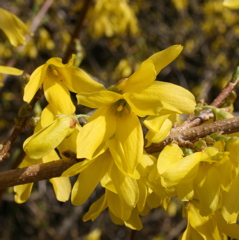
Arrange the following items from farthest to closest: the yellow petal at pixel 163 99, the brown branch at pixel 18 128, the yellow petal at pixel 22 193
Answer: the yellow petal at pixel 22 193 < the brown branch at pixel 18 128 < the yellow petal at pixel 163 99

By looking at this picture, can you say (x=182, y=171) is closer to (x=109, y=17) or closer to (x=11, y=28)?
(x=11, y=28)

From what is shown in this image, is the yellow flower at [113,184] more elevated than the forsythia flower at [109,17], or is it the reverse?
the yellow flower at [113,184]

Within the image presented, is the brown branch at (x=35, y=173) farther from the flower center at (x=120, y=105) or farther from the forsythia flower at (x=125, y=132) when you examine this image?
the flower center at (x=120, y=105)

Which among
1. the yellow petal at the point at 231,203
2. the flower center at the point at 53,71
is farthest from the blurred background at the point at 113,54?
the yellow petal at the point at 231,203

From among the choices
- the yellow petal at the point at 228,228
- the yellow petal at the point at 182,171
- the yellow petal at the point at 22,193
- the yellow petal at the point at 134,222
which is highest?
the yellow petal at the point at 182,171

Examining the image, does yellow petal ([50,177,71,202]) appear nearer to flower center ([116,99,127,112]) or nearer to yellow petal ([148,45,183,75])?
flower center ([116,99,127,112])

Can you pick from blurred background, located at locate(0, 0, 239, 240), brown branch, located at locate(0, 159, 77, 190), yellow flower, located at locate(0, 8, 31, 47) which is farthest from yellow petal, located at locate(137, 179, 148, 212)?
blurred background, located at locate(0, 0, 239, 240)
